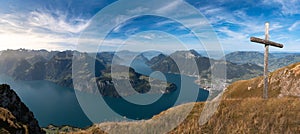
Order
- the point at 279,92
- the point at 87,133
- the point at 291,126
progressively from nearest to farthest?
the point at 291,126, the point at 87,133, the point at 279,92

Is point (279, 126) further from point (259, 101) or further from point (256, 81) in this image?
point (256, 81)

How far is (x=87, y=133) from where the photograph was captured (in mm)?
17781

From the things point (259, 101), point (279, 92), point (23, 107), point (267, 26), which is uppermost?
point (267, 26)

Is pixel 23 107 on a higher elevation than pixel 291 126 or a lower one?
lower

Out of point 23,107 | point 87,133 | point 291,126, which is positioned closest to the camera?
point 291,126

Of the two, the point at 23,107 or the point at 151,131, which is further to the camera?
the point at 23,107

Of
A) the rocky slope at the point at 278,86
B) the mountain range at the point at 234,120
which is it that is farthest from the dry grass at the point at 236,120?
the rocky slope at the point at 278,86

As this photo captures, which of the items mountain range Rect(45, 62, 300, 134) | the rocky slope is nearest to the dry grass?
mountain range Rect(45, 62, 300, 134)

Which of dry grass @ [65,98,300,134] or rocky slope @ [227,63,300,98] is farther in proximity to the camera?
rocky slope @ [227,63,300,98]

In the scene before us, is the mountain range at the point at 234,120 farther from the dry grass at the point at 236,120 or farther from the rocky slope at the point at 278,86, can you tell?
the rocky slope at the point at 278,86

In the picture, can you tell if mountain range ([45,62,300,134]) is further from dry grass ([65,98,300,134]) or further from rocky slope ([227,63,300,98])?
rocky slope ([227,63,300,98])

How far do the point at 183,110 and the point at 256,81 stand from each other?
61.2 meters

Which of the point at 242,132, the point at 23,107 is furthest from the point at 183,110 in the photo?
the point at 23,107

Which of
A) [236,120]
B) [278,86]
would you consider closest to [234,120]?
[236,120]
